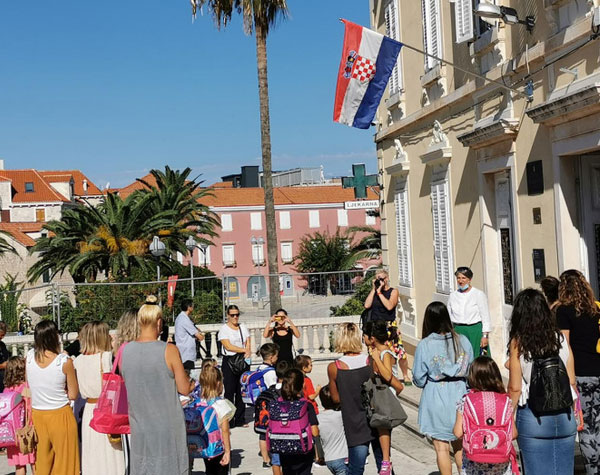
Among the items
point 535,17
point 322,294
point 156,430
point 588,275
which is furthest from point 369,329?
point 322,294

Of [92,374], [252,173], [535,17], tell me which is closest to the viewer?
[92,374]

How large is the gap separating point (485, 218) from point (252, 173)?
289ft

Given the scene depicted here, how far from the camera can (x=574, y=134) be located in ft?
29.3

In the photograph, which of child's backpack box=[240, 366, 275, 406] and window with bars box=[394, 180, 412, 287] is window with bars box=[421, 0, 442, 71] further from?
child's backpack box=[240, 366, 275, 406]

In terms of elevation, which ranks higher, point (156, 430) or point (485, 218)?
point (485, 218)

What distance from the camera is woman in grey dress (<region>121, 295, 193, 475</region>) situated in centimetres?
616

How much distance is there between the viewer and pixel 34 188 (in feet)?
290

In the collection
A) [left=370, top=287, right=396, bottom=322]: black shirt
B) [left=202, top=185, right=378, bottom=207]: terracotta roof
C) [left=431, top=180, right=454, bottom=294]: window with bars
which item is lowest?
[left=370, top=287, right=396, bottom=322]: black shirt

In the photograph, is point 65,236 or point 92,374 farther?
point 65,236

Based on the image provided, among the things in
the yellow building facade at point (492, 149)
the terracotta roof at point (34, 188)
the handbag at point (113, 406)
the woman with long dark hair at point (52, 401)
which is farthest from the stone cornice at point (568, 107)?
the terracotta roof at point (34, 188)

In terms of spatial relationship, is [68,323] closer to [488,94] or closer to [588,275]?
[488,94]

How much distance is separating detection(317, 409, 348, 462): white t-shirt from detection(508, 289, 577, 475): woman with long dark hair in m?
1.81

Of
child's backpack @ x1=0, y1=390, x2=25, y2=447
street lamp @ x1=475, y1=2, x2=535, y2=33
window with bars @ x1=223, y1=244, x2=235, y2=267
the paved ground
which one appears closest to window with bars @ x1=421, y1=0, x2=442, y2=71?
street lamp @ x1=475, y1=2, x2=535, y2=33

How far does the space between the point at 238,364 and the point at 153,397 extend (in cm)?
573
